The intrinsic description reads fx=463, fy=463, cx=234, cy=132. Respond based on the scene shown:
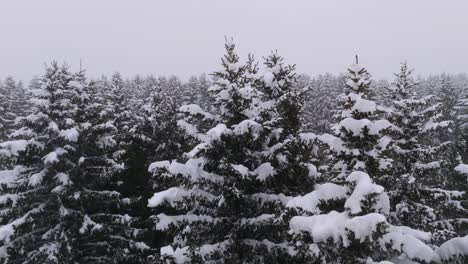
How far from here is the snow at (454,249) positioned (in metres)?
8.45

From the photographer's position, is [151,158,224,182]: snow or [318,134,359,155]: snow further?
[151,158,224,182]: snow

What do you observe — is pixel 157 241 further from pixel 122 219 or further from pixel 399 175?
pixel 399 175

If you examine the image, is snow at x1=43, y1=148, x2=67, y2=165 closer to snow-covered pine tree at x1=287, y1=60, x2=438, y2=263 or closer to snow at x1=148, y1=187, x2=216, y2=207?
snow at x1=148, y1=187, x2=216, y2=207

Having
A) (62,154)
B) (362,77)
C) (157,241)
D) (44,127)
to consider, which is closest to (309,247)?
(362,77)

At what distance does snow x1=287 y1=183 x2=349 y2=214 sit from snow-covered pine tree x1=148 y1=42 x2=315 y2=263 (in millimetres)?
3110

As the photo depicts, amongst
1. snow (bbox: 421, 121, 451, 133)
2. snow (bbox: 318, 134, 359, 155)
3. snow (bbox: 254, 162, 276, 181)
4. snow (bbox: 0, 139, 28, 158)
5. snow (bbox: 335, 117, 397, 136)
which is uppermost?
snow (bbox: 421, 121, 451, 133)

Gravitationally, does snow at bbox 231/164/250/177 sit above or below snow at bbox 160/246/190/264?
above

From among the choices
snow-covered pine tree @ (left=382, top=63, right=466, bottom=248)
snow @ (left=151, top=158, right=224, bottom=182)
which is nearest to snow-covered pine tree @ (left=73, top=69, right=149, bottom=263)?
snow @ (left=151, top=158, right=224, bottom=182)

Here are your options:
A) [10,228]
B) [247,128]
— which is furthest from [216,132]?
[10,228]

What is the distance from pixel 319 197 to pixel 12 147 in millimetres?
12787

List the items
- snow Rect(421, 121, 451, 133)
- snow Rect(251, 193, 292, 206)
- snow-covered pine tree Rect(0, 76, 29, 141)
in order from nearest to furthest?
snow Rect(251, 193, 292, 206), snow Rect(421, 121, 451, 133), snow-covered pine tree Rect(0, 76, 29, 141)

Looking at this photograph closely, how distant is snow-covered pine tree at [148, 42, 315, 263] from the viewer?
1369cm

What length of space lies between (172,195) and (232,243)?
2.29 meters

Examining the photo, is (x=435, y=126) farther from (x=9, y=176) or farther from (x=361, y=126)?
(x=9, y=176)
